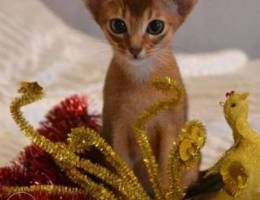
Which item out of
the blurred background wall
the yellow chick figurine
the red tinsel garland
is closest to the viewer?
the yellow chick figurine

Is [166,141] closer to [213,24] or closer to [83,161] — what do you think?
[83,161]

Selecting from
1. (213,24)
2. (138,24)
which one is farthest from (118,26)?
(213,24)

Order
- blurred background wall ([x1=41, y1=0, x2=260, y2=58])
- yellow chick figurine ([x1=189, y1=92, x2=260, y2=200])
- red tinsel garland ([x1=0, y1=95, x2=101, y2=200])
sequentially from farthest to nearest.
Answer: blurred background wall ([x1=41, y1=0, x2=260, y2=58]), red tinsel garland ([x1=0, y1=95, x2=101, y2=200]), yellow chick figurine ([x1=189, y1=92, x2=260, y2=200])

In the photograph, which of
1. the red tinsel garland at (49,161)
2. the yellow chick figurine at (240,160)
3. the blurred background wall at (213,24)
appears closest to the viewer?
the yellow chick figurine at (240,160)

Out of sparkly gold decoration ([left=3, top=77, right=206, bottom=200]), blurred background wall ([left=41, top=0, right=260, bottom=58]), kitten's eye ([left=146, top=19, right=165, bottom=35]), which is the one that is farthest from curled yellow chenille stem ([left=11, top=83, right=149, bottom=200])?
blurred background wall ([left=41, top=0, right=260, bottom=58])

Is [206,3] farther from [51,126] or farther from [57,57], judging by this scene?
[51,126]

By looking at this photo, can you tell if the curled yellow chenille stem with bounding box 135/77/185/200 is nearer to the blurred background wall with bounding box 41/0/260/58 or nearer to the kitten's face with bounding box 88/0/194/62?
the kitten's face with bounding box 88/0/194/62

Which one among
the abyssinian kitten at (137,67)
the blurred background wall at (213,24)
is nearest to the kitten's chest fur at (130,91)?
the abyssinian kitten at (137,67)

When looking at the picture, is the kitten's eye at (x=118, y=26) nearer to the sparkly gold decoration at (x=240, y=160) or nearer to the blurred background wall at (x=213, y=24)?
the sparkly gold decoration at (x=240, y=160)
